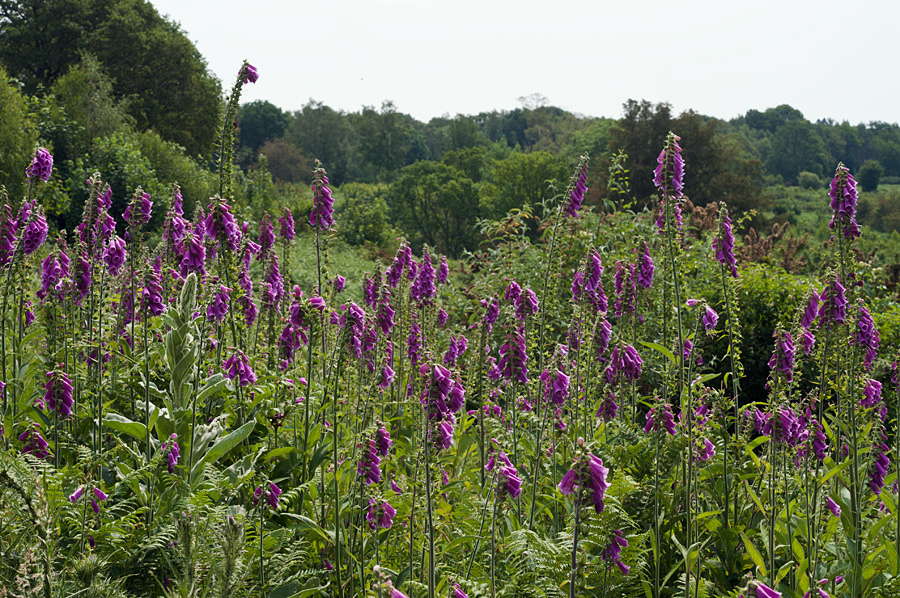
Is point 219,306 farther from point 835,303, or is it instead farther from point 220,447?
point 835,303

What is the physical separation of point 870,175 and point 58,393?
275 feet

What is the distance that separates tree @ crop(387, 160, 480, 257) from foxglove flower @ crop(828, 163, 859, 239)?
44300mm

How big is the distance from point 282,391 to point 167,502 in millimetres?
1192

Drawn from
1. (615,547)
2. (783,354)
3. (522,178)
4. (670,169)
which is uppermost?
(522,178)

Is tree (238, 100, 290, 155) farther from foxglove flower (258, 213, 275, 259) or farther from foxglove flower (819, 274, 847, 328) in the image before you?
foxglove flower (819, 274, 847, 328)

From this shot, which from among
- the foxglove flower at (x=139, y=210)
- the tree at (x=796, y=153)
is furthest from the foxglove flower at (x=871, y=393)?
the tree at (x=796, y=153)

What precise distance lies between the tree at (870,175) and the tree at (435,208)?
48.2 metres

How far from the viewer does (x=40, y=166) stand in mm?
4203

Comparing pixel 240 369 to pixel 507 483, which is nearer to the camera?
pixel 507 483

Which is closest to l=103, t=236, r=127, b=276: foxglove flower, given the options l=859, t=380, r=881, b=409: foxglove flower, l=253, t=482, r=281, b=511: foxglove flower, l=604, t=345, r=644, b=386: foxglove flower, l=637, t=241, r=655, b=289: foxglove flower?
l=253, t=482, r=281, b=511: foxglove flower

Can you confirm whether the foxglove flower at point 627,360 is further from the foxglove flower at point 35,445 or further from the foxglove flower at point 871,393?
the foxglove flower at point 35,445

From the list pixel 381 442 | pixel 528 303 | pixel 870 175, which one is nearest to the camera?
pixel 381 442

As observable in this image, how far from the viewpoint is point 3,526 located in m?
2.30

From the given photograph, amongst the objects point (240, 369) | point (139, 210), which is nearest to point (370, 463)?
point (240, 369)
